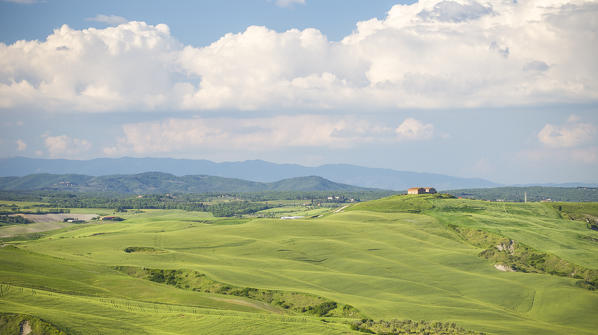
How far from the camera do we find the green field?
67.4m

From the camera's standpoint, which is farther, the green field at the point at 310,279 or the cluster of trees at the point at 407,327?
the cluster of trees at the point at 407,327

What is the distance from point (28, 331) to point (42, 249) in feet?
314

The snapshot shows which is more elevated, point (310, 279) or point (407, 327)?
point (310, 279)

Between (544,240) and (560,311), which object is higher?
(544,240)

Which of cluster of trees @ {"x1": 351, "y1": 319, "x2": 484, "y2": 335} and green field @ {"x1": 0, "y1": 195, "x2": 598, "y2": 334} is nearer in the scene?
green field @ {"x1": 0, "y1": 195, "x2": 598, "y2": 334}

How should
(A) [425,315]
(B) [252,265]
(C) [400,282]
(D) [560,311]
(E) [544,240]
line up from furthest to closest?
1. (E) [544,240]
2. (B) [252,265]
3. (C) [400,282]
4. (D) [560,311]
5. (A) [425,315]

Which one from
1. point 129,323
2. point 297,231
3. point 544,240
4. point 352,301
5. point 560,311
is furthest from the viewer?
point 297,231

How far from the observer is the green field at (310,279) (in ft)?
221

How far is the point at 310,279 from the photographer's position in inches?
4471

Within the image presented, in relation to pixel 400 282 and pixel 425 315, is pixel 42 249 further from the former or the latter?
pixel 425 315

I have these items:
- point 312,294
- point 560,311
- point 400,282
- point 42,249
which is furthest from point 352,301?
point 42,249

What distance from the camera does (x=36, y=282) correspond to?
80938mm

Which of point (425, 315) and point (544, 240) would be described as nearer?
point (425, 315)

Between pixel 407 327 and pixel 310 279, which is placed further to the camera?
pixel 310 279
